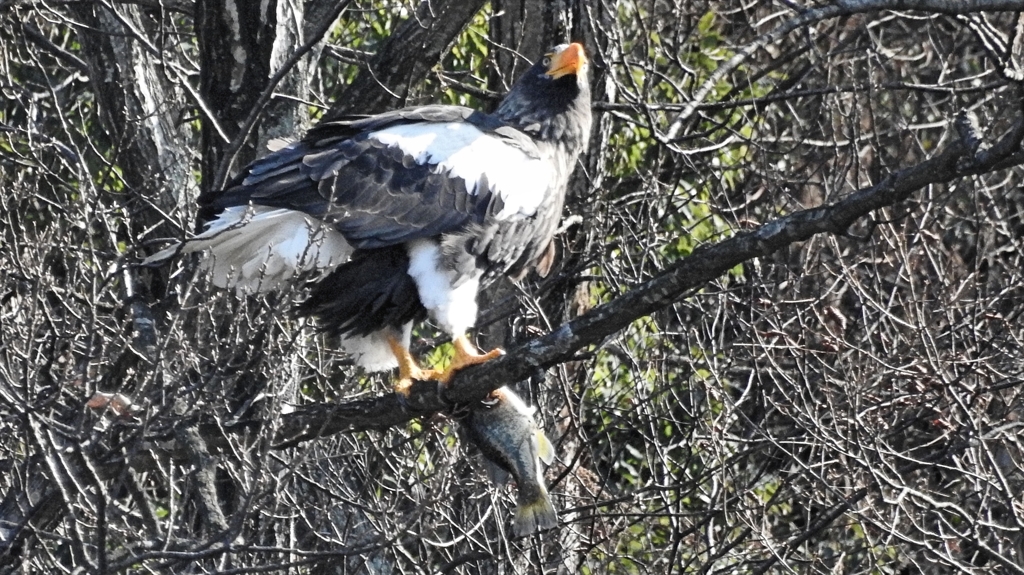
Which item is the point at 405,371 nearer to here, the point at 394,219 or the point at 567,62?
the point at 394,219

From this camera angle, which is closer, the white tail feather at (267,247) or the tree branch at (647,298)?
the tree branch at (647,298)

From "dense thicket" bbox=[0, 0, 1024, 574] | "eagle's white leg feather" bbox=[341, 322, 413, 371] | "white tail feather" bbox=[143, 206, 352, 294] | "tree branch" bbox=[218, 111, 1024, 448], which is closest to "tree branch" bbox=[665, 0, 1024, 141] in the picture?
"dense thicket" bbox=[0, 0, 1024, 574]

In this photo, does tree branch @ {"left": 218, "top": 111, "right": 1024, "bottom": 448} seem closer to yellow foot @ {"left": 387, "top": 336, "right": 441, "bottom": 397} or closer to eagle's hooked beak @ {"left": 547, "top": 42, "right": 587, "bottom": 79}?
A: yellow foot @ {"left": 387, "top": 336, "right": 441, "bottom": 397}

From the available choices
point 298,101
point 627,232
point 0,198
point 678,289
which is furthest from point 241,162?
point 678,289

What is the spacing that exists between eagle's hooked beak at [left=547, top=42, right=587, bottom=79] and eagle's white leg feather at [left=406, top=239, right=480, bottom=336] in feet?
2.93

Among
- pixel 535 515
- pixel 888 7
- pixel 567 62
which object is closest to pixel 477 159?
pixel 567 62

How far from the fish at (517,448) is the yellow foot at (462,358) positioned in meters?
0.14

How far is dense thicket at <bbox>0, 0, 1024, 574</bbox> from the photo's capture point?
13.4 ft

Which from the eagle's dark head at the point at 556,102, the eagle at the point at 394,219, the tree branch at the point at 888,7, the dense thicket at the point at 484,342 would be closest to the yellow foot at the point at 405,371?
the eagle at the point at 394,219

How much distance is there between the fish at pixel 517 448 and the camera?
452 centimetres

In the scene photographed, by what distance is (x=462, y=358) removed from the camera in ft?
16.3

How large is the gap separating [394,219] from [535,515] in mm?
1199

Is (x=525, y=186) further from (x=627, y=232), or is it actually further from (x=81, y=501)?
(x=81, y=501)

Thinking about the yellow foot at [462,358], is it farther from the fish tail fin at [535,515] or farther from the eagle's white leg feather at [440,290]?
the fish tail fin at [535,515]
